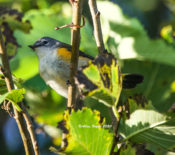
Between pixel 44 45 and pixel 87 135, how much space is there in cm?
154

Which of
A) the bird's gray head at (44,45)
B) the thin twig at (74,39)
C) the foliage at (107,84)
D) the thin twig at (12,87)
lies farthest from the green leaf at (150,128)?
the bird's gray head at (44,45)

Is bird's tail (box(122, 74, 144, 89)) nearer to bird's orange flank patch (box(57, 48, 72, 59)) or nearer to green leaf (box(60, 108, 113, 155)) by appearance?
green leaf (box(60, 108, 113, 155))

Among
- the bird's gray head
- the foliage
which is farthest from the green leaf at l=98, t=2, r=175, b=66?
the bird's gray head

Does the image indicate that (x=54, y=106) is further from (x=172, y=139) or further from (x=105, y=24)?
(x=172, y=139)

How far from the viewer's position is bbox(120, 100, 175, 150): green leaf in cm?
92

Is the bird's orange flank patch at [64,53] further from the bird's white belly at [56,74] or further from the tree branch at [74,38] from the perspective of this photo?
the tree branch at [74,38]

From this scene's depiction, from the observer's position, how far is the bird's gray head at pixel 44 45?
224cm

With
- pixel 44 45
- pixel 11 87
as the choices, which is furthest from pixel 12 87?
pixel 44 45

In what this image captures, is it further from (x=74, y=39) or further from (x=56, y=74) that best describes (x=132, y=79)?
(x=56, y=74)

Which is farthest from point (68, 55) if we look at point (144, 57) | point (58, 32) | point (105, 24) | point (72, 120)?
point (72, 120)

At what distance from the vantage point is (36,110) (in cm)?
209

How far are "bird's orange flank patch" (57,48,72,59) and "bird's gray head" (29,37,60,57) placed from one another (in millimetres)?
106

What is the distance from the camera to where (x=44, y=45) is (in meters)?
2.38

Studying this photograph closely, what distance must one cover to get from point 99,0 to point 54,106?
66cm
